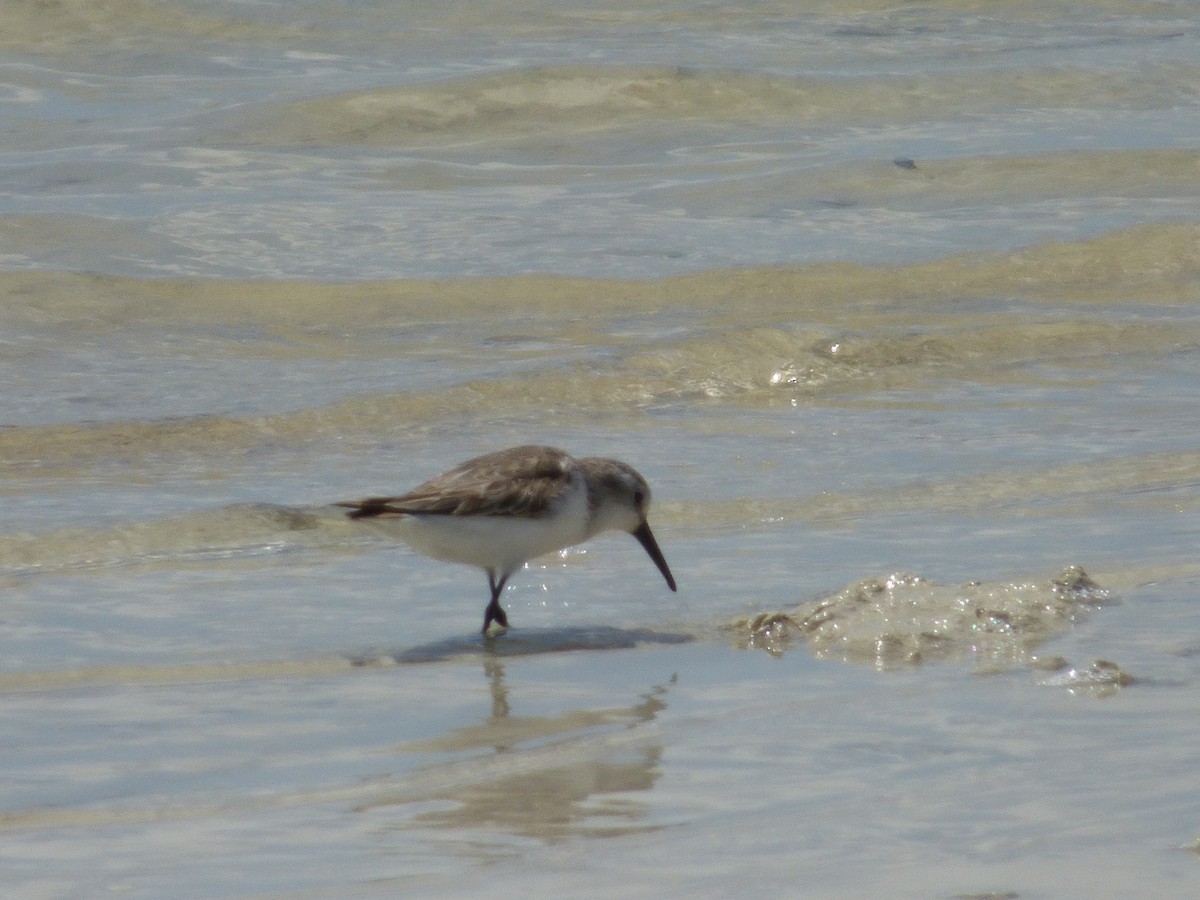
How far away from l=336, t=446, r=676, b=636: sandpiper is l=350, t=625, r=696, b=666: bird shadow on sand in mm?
110

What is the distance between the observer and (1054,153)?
14.9 m

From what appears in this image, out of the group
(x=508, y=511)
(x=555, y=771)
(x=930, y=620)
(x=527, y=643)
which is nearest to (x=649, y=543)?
(x=508, y=511)

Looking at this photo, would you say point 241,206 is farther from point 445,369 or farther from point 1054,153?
point 1054,153

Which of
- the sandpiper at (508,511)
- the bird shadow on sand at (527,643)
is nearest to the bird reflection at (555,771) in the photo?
the bird shadow on sand at (527,643)

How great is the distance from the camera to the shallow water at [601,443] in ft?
12.4

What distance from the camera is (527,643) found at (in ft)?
17.8

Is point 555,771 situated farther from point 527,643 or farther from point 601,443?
point 601,443

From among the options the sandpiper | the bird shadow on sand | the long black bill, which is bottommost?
the bird shadow on sand

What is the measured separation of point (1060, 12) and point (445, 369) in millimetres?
12876

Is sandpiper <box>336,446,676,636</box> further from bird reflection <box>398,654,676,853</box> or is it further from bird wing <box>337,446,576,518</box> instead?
bird reflection <box>398,654,676,853</box>

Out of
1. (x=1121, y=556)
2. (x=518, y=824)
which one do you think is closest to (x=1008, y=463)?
(x=1121, y=556)

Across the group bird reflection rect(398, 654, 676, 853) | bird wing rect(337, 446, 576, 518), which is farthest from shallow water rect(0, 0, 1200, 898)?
bird wing rect(337, 446, 576, 518)

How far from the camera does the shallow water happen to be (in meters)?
3.78

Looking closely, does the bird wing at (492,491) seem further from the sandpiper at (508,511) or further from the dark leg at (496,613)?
the dark leg at (496,613)
